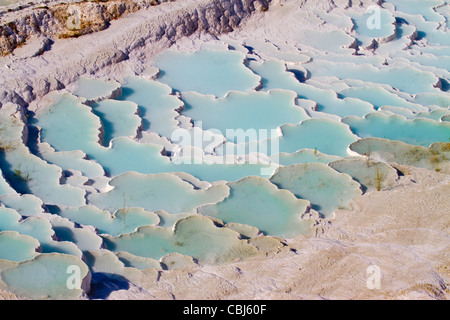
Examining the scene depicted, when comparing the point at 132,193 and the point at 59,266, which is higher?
the point at 59,266

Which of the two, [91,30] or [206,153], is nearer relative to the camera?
[206,153]

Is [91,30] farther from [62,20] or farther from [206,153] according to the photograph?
[206,153]

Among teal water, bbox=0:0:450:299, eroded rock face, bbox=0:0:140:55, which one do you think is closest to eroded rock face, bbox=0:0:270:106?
eroded rock face, bbox=0:0:140:55

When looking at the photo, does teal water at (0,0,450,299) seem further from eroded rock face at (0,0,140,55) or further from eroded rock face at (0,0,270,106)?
eroded rock face at (0,0,140,55)

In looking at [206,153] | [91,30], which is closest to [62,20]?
[91,30]

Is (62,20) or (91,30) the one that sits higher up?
(62,20)

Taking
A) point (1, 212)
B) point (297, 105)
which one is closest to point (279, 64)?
point (297, 105)

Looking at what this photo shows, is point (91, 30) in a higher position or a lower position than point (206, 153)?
higher

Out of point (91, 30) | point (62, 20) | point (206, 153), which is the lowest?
point (206, 153)

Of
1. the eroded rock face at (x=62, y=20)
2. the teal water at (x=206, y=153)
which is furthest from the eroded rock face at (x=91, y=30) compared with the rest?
the teal water at (x=206, y=153)

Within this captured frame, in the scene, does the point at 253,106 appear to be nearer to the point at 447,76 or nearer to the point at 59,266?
the point at 447,76

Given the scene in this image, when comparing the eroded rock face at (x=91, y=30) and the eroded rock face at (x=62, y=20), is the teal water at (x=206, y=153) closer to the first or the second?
the eroded rock face at (x=91, y=30)
